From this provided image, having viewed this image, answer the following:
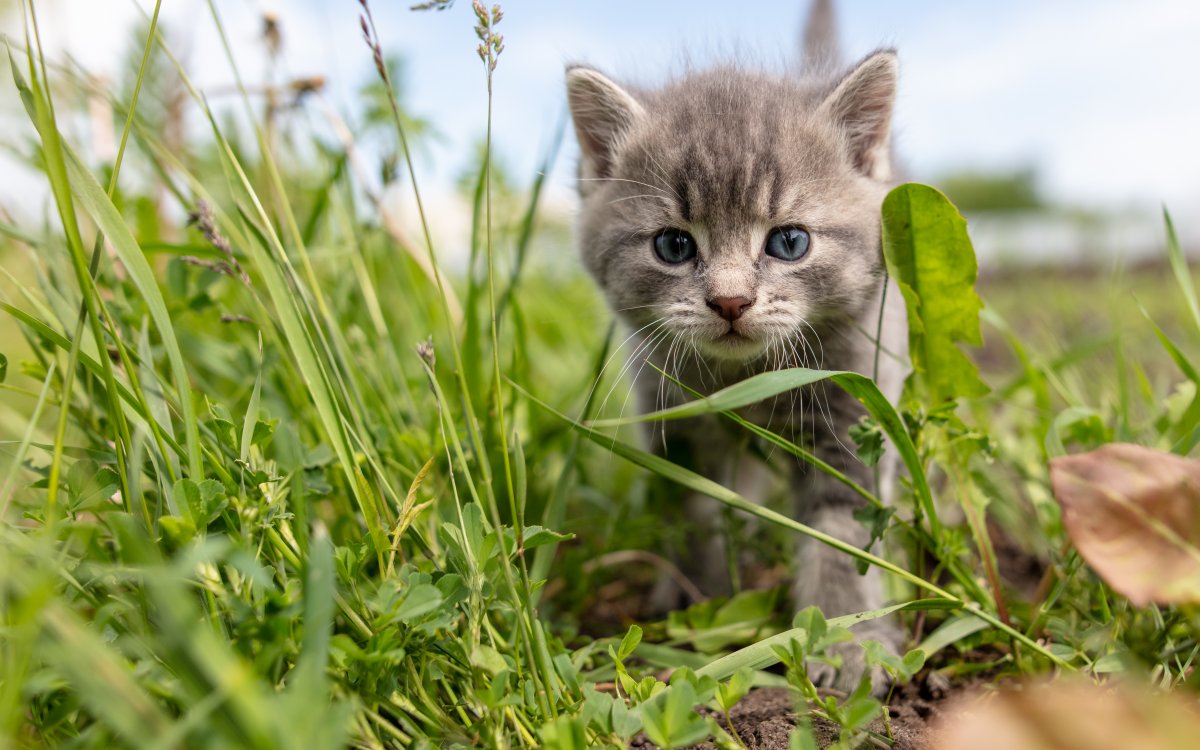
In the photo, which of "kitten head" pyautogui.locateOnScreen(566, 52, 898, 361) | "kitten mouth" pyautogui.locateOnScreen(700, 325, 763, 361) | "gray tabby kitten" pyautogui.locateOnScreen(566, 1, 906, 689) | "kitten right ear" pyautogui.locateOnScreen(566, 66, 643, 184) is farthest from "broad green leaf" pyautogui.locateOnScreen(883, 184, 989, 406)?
"kitten right ear" pyautogui.locateOnScreen(566, 66, 643, 184)

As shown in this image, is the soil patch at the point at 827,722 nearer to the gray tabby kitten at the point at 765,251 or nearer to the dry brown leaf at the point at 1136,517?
the gray tabby kitten at the point at 765,251

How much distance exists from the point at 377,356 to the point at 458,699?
103 cm

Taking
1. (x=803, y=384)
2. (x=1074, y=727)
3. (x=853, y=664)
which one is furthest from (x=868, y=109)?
(x=1074, y=727)

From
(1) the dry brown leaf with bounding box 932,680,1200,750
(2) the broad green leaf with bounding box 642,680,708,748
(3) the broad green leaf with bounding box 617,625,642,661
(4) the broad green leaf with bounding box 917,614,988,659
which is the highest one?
(1) the dry brown leaf with bounding box 932,680,1200,750

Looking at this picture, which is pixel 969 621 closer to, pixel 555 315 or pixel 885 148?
pixel 885 148

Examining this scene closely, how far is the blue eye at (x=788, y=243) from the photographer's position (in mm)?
1742

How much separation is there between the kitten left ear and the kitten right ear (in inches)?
19.3

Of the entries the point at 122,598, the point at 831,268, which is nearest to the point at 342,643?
the point at 122,598

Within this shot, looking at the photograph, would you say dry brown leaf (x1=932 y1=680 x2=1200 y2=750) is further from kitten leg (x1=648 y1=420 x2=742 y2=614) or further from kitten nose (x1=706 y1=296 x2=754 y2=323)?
kitten leg (x1=648 y1=420 x2=742 y2=614)

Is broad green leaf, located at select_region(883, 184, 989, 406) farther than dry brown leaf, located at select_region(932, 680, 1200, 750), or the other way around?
broad green leaf, located at select_region(883, 184, 989, 406)

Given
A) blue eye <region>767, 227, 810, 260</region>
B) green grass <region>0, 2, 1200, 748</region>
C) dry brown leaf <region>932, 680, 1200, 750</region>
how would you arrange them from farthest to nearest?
blue eye <region>767, 227, 810, 260</region>, green grass <region>0, 2, 1200, 748</region>, dry brown leaf <region>932, 680, 1200, 750</region>

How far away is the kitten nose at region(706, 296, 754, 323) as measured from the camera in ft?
5.24

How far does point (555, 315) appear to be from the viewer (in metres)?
3.75

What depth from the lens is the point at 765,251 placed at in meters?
1.76
